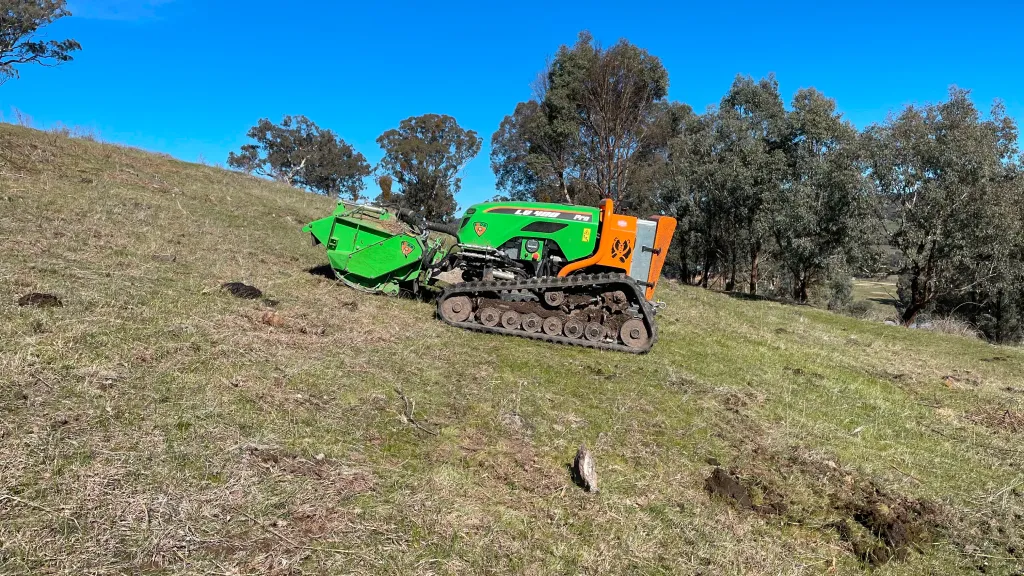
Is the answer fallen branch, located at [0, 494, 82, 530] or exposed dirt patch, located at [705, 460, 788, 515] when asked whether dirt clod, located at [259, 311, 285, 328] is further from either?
exposed dirt patch, located at [705, 460, 788, 515]

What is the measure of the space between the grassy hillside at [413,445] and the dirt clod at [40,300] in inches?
4.7

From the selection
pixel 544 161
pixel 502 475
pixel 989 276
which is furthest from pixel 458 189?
pixel 502 475

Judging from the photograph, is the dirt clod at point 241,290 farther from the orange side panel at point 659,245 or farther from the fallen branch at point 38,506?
the orange side panel at point 659,245

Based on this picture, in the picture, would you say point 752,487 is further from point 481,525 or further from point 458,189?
A: point 458,189

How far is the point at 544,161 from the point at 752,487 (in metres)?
25.4

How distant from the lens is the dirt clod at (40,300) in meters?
5.10

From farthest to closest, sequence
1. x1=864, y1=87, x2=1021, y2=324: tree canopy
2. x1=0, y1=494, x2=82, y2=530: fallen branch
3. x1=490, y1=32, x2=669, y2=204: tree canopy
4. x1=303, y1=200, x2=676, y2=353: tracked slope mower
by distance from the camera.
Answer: x1=490, y1=32, x2=669, y2=204: tree canopy, x1=864, y1=87, x2=1021, y2=324: tree canopy, x1=303, y1=200, x2=676, y2=353: tracked slope mower, x1=0, y1=494, x2=82, y2=530: fallen branch

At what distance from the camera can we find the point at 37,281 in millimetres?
5770

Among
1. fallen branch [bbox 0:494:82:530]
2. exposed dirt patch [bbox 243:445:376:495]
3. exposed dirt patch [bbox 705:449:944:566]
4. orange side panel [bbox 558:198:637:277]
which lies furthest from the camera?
orange side panel [bbox 558:198:637:277]

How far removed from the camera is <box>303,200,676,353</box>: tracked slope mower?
773cm

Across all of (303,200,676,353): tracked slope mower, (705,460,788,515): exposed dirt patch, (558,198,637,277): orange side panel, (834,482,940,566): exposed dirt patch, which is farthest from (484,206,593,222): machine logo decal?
(834,482,940,566): exposed dirt patch

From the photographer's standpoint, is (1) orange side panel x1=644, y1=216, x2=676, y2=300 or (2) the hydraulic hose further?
(2) the hydraulic hose

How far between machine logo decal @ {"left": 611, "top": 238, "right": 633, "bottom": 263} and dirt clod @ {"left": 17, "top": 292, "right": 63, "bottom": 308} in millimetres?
6764

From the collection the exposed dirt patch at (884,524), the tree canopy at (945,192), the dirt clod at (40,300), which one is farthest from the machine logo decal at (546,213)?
the tree canopy at (945,192)
